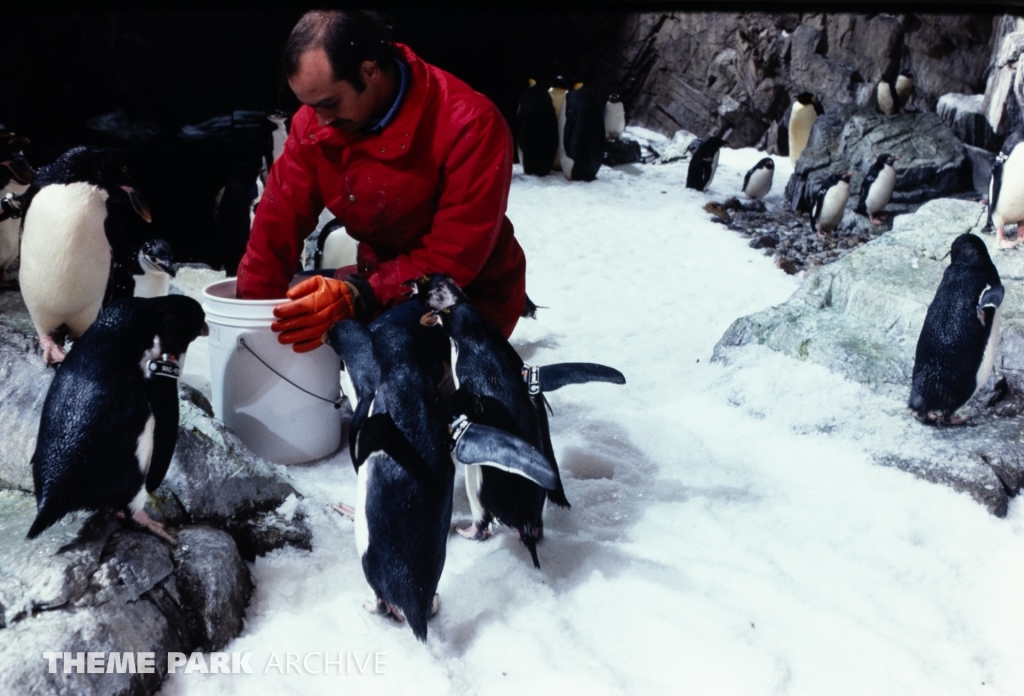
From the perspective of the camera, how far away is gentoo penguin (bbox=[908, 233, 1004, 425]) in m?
1.77

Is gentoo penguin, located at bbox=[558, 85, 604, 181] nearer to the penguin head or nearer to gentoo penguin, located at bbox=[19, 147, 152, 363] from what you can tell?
the penguin head

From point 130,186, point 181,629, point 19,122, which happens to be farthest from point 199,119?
point 181,629

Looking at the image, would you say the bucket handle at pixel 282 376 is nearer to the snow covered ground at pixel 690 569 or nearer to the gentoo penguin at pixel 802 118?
the snow covered ground at pixel 690 569

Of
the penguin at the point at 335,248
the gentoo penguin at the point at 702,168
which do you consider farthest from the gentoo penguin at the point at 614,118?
the penguin at the point at 335,248

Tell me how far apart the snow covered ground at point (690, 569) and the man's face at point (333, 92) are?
67 cm

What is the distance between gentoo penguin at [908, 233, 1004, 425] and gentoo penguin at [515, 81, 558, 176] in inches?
124

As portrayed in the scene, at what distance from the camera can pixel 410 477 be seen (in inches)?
42.6

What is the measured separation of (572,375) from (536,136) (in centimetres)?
368

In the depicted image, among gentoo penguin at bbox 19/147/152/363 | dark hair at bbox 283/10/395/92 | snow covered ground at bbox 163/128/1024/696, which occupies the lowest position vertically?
snow covered ground at bbox 163/128/1024/696

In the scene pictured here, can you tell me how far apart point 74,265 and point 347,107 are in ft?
1.82

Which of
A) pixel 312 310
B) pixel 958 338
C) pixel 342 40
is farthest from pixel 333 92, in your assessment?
pixel 958 338

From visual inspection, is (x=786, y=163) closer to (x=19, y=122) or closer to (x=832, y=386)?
(x=832, y=386)

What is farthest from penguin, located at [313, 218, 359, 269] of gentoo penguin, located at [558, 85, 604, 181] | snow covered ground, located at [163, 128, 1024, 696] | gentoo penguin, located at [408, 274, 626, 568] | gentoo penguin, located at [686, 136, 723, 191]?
gentoo penguin, located at [558, 85, 604, 181]

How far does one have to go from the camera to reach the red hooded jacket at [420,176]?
1355 mm
